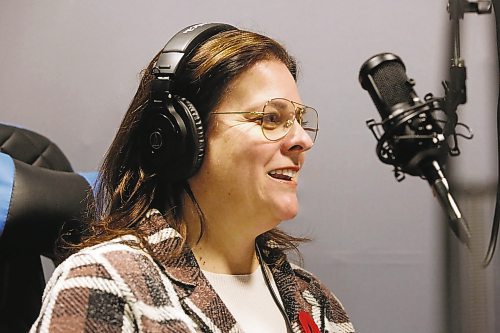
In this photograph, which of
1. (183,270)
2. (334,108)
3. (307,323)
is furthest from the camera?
(334,108)

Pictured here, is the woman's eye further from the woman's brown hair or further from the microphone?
the microphone

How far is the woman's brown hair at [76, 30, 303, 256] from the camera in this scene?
1128 millimetres

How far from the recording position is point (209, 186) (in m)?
1.15

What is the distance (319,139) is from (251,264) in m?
0.44

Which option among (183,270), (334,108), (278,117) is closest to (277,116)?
(278,117)

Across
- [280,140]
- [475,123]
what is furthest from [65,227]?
[475,123]

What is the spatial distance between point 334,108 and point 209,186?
503mm

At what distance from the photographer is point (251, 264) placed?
1.22m

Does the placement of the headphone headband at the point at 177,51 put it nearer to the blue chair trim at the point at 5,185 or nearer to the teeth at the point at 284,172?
the teeth at the point at 284,172

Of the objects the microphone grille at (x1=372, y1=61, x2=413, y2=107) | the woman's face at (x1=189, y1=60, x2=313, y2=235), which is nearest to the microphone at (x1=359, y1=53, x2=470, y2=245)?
the microphone grille at (x1=372, y1=61, x2=413, y2=107)

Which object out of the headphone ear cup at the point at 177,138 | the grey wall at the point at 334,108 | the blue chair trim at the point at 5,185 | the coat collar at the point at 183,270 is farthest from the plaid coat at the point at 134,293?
the grey wall at the point at 334,108

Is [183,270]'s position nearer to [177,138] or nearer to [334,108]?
[177,138]

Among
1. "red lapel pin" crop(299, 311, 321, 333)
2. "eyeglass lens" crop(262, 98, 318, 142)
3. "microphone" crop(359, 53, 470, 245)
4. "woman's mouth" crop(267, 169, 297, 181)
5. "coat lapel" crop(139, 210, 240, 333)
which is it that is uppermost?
"microphone" crop(359, 53, 470, 245)

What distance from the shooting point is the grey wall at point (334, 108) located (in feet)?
4.87
